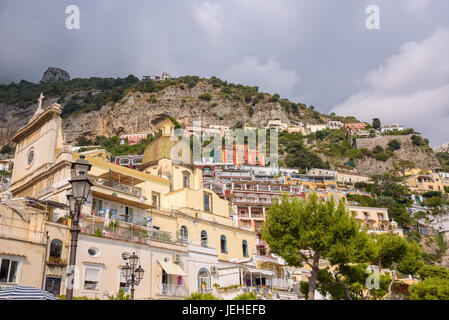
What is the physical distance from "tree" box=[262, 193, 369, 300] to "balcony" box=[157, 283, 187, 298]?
692 centimetres

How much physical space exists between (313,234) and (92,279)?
1396 centimetres

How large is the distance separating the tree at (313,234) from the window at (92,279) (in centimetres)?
1192

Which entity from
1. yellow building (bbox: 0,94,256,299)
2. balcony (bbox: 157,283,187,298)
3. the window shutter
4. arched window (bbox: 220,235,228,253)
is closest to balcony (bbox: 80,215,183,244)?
yellow building (bbox: 0,94,256,299)

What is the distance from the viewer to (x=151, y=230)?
28.6 metres

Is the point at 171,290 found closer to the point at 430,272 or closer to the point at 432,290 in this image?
the point at 432,290

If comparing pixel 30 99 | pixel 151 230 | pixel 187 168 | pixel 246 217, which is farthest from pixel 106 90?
pixel 151 230

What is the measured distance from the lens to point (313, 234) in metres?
27.1

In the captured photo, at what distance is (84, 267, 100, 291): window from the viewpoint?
75.0 ft

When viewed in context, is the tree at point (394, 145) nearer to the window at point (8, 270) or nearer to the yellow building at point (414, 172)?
the yellow building at point (414, 172)

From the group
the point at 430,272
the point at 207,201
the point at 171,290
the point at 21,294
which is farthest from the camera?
the point at 207,201

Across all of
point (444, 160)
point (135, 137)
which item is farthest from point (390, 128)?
point (135, 137)

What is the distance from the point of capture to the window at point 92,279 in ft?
75.0
